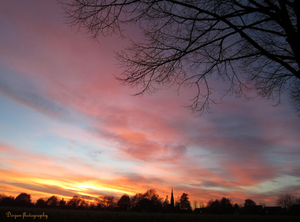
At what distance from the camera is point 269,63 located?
5.33m

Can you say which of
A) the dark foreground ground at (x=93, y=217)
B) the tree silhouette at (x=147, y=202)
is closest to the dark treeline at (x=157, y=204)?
the tree silhouette at (x=147, y=202)

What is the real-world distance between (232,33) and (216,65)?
3.14 ft

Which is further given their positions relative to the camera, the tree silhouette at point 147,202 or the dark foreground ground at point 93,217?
the tree silhouette at point 147,202

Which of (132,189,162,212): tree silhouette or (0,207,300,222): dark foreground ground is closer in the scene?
(0,207,300,222): dark foreground ground

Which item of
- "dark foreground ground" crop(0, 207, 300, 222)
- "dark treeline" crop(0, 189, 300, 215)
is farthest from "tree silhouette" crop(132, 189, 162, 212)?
"dark foreground ground" crop(0, 207, 300, 222)

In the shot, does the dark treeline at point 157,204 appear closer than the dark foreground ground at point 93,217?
No

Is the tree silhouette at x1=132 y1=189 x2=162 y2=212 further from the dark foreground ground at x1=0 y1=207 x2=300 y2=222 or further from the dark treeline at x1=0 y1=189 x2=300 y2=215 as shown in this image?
the dark foreground ground at x1=0 y1=207 x2=300 y2=222

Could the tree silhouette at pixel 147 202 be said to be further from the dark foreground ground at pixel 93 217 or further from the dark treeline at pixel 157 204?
the dark foreground ground at pixel 93 217

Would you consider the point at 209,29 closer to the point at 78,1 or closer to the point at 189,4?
the point at 189,4

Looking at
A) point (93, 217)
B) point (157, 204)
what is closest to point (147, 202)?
point (157, 204)

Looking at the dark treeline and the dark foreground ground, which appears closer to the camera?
the dark foreground ground

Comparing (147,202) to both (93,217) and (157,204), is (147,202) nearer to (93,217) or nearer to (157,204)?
(157,204)

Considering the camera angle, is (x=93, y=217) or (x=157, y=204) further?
(x=157, y=204)

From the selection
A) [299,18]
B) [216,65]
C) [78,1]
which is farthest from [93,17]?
[299,18]
